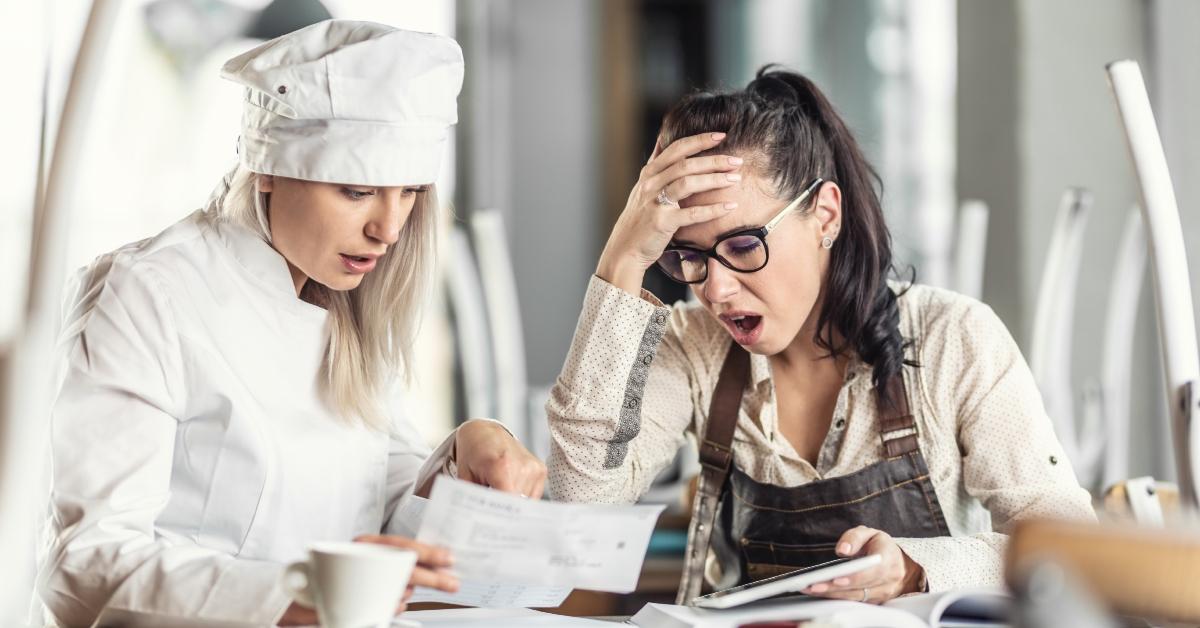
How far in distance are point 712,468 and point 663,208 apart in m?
0.44

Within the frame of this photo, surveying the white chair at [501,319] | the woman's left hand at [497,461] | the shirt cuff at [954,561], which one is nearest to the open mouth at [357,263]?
the woman's left hand at [497,461]

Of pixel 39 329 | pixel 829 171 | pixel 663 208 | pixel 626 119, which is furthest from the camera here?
pixel 626 119

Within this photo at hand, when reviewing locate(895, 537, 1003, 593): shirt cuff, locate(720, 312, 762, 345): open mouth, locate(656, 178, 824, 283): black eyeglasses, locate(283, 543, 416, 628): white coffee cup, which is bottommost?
locate(895, 537, 1003, 593): shirt cuff

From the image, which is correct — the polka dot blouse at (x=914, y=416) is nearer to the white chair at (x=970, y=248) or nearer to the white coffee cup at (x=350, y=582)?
the white coffee cup at (x=350, y=582)

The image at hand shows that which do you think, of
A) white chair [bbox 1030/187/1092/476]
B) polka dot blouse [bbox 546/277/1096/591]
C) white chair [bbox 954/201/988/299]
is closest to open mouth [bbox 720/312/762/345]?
polka dot blouse [bbox 546/277/1096/591]

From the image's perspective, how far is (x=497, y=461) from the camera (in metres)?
1.43

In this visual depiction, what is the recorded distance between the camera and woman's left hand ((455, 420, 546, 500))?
1.41 meters

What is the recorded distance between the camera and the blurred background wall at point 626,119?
3551mm

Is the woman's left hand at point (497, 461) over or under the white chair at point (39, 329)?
under

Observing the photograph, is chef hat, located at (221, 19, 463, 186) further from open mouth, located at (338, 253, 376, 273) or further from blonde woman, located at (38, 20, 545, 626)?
open mouth, located at (338, 253, 376, 273)

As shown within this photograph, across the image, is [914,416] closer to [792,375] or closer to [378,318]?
[792,375]

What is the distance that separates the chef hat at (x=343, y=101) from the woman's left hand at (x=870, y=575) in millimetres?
685

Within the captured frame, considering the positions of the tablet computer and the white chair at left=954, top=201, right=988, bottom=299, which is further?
the white chair at left=954, top=201, right=988, bottom=299

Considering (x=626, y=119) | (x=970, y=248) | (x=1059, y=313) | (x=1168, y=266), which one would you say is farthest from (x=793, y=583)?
(x=626, y=119)
